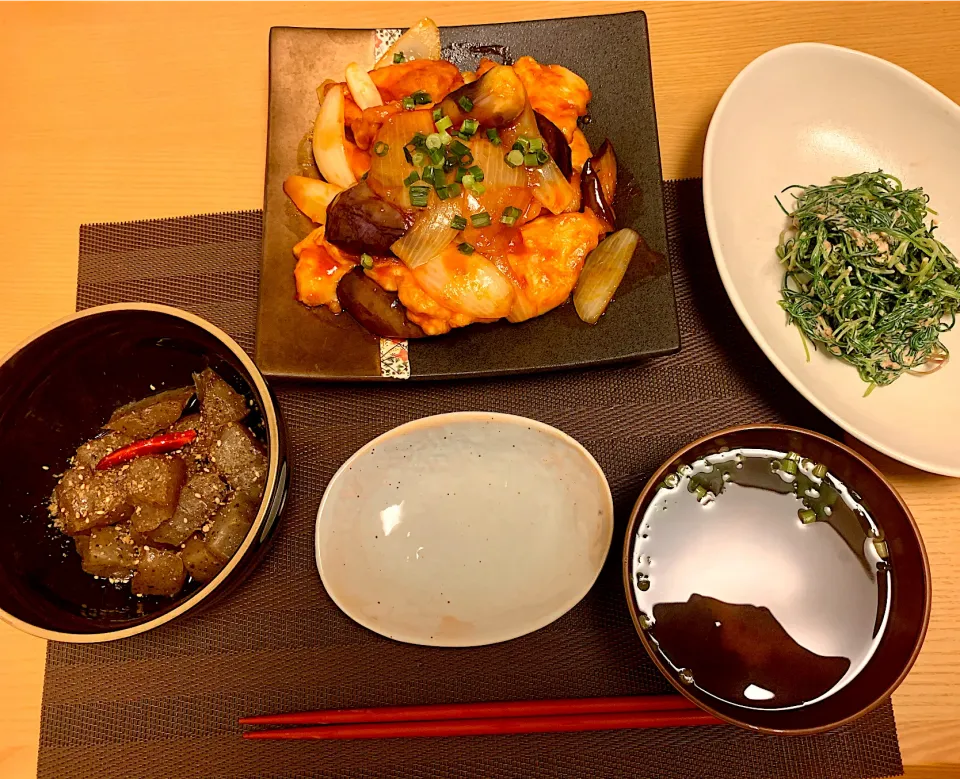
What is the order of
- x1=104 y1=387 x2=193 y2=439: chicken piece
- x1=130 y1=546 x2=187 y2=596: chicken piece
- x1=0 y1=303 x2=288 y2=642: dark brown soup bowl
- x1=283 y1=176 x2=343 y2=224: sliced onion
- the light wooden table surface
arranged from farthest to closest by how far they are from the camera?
the light wooden table surface < x1=283 y1=176 x2=343 y2=224: sliced onion < x1=104 y1=387 x2=193 y2=439: chicken piece < x1=130 y1=546 x2=187 y2=596: chicken piece < x1=0 y1=303 x2=288 y2=642: dark brown soup bowl

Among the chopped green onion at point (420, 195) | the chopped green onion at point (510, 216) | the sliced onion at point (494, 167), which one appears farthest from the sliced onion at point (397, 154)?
the chopped green onion at point (510, 216)

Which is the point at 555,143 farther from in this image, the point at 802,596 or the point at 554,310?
the point at 802,596

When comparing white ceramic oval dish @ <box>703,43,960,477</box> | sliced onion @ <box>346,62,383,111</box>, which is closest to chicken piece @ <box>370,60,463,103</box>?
sliced onion @ <box>346,62,383,111</box>

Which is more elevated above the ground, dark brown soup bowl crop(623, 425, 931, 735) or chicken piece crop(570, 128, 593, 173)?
chicken piece crop(570, 128, 593, 173)

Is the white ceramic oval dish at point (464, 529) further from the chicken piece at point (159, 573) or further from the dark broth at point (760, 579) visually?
the chicken piece at point (159, 573)

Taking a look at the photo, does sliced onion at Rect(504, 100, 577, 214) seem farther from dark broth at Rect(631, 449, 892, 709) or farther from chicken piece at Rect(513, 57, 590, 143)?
dark broth at Rect(631, 449, 892, 709)

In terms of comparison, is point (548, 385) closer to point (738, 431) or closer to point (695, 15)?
point (738, 431)

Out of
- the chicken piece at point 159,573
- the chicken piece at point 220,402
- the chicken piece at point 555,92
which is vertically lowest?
the chicken piece at point 159,573
